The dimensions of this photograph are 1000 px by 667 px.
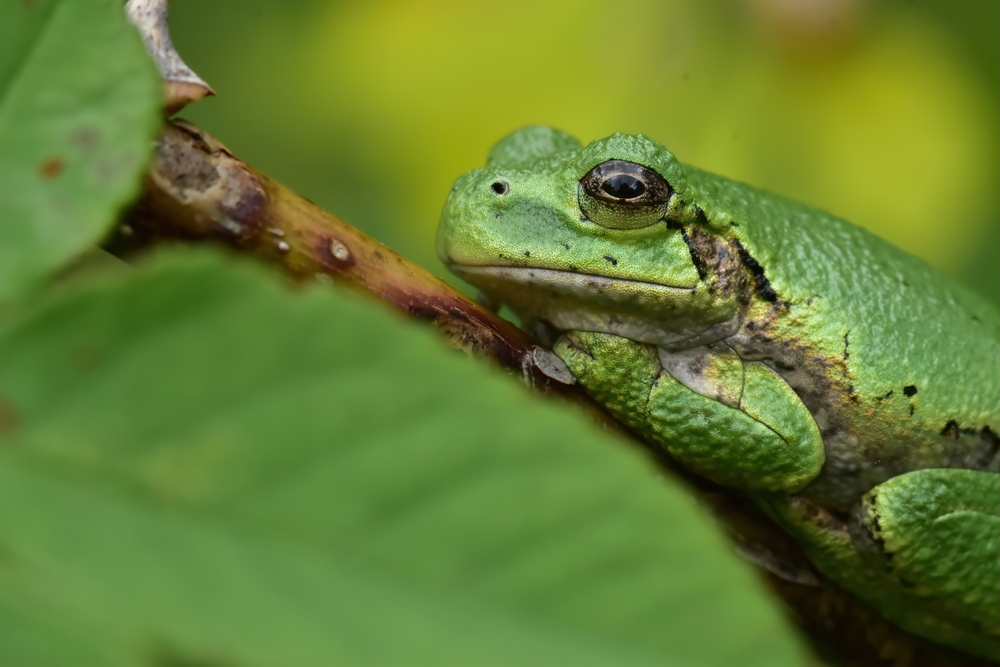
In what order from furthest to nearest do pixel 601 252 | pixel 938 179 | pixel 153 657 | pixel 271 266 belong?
pixel 938 179
pixel 601 252
pixel 271 266
pixel 153 657

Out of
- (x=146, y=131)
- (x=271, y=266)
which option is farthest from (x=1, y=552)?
(x=271, y=266)

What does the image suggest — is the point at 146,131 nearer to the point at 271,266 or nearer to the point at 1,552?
the point at 1,552

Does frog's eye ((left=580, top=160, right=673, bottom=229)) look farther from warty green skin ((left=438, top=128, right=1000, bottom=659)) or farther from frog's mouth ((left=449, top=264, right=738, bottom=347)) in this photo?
frog's mouth ((left=449, top=264, right=738, bottom=347))

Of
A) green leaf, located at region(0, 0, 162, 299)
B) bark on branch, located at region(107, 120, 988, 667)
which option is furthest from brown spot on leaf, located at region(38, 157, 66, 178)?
bark on branch, located at region(107, 120, 988, 667)

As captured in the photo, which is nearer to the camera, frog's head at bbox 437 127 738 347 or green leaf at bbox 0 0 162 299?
green leaf at bbox 0 0 162 299

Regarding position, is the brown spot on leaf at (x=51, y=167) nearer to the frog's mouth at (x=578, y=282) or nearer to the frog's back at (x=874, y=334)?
the frog's mouth at (x=578, y=282)

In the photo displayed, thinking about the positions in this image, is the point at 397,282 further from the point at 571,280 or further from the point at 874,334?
the point at 874,334

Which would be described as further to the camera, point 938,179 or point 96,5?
point 938,179

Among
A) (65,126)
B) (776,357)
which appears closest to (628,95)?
(776,357)
